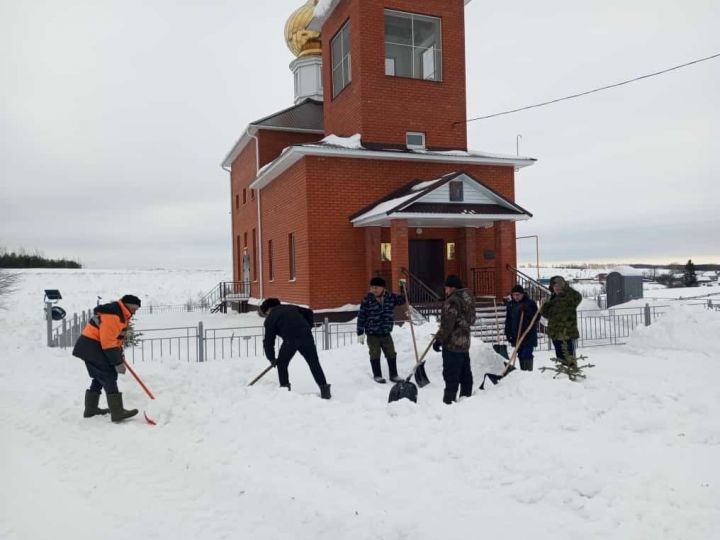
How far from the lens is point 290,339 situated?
818cm

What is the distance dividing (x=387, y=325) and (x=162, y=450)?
14.0ft

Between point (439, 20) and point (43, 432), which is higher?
point (439, 20)

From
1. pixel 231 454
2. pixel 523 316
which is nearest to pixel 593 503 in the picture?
pixel 231 454

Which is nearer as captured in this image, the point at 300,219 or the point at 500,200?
the point at 500,200

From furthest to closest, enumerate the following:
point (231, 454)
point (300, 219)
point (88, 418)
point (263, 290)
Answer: point (263, 290), point (300, 219), point (88, 418), point (231, 454)

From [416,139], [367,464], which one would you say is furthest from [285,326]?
[416,139]

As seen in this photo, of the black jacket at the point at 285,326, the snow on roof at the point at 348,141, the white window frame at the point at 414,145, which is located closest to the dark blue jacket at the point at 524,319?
the black jacket at the point at 285,326

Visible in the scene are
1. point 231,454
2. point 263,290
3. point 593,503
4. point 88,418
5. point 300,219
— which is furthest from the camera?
point 263,290

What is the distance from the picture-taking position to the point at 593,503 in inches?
165

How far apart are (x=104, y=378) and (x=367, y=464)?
376 centimetres

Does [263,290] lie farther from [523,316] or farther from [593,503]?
[593,503]

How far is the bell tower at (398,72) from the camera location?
18.1 meters

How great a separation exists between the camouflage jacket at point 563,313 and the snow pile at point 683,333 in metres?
4.84

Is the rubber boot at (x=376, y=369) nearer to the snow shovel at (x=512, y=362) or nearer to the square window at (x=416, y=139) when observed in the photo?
the snow shovel at (x=512, y=362)
